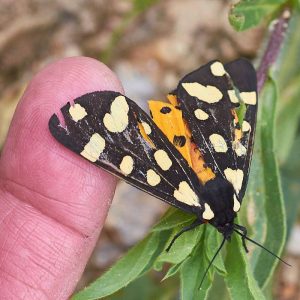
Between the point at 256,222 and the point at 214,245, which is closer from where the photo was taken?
the point at 214,245

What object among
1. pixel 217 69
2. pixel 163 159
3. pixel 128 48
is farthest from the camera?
pixel 128 48

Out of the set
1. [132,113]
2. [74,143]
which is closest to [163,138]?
[132,113]

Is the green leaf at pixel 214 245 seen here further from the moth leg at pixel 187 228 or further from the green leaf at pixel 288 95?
the green leaf at pixel 288 95

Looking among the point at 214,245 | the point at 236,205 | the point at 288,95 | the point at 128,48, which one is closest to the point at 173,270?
the point at 214,245

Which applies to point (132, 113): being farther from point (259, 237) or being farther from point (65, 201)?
point (259, 237)

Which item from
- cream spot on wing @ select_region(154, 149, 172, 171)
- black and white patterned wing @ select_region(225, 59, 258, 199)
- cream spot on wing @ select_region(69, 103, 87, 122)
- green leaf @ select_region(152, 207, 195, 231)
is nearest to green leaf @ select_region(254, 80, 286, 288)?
black and white patterned wing @ select_region(225, 59, 258, 199)

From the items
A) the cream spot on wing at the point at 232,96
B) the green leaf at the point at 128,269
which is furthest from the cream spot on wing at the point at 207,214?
the cream spot on wing at the point at 232,96

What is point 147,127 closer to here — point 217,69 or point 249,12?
point 217,69
